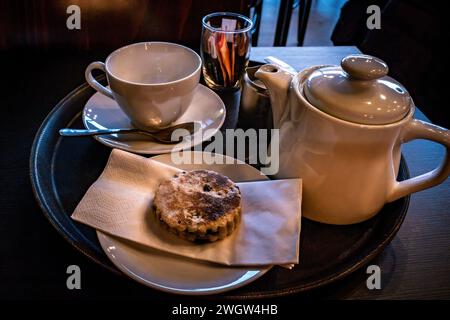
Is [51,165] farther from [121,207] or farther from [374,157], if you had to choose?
[374,157]

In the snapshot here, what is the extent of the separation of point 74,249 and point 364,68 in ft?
1.18

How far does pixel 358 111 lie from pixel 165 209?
9.1 inches

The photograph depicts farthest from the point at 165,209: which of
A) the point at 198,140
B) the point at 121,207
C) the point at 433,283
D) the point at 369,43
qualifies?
the point at 369,43

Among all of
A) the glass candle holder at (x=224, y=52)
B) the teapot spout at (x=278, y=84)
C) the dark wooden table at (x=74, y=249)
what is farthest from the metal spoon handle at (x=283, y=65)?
the dark wooden table at (x=74, y=249)

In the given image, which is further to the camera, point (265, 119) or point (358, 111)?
point (265, 119)

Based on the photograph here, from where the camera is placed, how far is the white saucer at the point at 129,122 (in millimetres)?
563

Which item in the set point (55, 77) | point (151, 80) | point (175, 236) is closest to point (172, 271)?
point (175, 236)

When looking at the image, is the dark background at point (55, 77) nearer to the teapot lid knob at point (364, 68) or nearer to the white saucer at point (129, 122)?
the white saucer at point (129, 122)

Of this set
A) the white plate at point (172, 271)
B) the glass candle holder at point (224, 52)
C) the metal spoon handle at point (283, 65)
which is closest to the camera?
the white plate at point (172, 271)

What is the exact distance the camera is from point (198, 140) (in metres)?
0.58

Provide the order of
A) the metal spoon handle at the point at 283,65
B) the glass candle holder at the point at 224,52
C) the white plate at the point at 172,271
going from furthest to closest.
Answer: the glass candle holder at the point at 224,52 < the metal spoon handle at the point at 283,65 < the white plate at the point at 172,271

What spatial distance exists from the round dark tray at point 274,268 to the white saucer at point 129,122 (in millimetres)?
30
